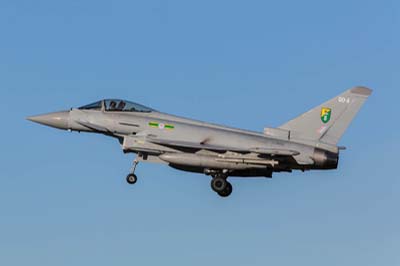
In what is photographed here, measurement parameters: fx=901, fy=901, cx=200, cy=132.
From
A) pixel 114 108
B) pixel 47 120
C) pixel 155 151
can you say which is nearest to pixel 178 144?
pixel 155 151

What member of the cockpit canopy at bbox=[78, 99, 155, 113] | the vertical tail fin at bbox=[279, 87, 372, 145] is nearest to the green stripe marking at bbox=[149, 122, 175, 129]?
the cockpit canopy at bbox=[78, 99, 155, 113]

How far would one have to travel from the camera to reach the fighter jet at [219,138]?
34.3m

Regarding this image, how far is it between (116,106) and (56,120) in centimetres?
245

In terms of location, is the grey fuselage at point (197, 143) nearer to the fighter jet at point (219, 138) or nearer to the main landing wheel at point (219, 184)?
the fighter jet at point (219, 138)

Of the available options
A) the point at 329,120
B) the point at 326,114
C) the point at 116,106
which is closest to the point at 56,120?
the point at 116,106

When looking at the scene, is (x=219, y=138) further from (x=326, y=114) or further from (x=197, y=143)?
(x=326, y=114)

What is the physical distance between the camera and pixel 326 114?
1409 inches

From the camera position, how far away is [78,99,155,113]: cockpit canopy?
35938 millimetres

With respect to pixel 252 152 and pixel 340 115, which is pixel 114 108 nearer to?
pixel 252 152

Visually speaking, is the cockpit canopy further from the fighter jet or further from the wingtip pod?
the wingtip pod

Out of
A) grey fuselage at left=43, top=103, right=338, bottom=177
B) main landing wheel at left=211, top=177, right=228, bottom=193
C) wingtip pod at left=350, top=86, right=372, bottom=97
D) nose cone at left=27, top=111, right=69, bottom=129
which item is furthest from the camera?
wingtip pod at left=350, top=86, right=372, bottom=97

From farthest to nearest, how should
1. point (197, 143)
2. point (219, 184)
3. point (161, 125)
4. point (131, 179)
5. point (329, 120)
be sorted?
1. point (329, 120)
2. point (161, 125)
3. point (219, 184)
4. point (197, 143)
5. point (131, 179)

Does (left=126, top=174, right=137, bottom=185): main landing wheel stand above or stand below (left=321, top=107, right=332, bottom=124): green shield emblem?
below

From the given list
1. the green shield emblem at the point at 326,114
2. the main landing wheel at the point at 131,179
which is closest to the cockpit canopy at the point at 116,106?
the main landing wheel at the point at 131,179
